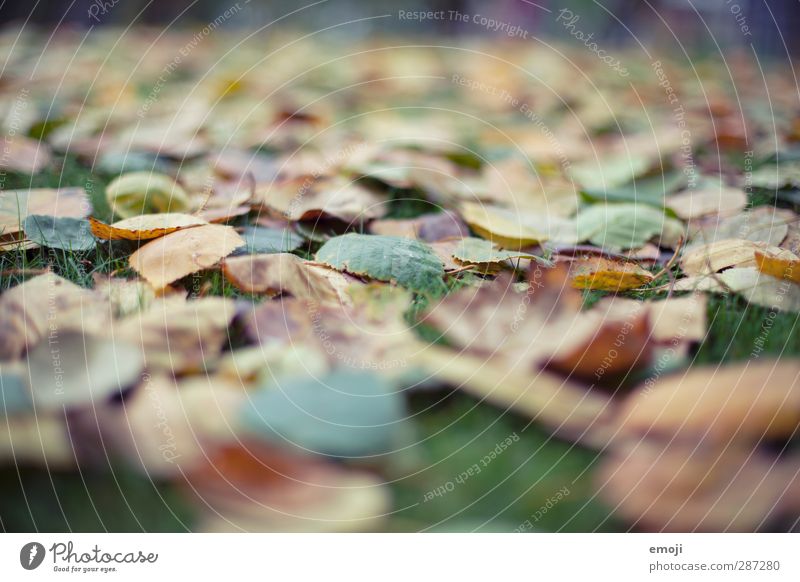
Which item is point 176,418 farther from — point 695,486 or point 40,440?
point 695,486

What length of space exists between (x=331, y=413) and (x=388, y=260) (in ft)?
0.55

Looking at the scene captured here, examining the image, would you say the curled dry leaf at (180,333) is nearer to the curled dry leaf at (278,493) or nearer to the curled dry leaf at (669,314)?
the curled dry leaf at (278,493)

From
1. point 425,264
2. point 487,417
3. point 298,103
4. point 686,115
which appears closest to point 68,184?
point 298,103

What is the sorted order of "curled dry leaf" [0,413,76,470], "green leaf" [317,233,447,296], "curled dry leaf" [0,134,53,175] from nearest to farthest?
"curled dry leaf" [0,413,76,470] → "green leaf" [317,233,447,296] → "curled dry leaf" [0,134,53,175]

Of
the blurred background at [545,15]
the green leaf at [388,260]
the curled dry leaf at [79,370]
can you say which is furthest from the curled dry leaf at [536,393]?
the blurred background at [545,15]

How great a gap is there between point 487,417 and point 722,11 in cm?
60

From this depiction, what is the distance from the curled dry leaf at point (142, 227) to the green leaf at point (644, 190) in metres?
0.42

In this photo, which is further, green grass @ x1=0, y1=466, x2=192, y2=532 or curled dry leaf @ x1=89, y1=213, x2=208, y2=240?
curled dry leaf @ x1=89, y1=213, x2=208, y2=240

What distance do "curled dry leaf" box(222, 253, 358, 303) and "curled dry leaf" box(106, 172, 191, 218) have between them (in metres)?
0.16

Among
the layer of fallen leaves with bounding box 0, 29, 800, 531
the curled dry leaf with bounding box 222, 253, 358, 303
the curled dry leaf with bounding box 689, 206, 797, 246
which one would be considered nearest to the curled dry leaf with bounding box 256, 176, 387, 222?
the layer of fallen leaves with bounding box 0, 29, 800, 531

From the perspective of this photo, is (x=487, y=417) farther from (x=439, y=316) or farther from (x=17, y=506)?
(x=17, y=506)

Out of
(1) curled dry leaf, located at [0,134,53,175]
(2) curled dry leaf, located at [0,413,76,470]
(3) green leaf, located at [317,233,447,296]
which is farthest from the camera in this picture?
(1) curled dry leaf, located at [0,134,53,175]

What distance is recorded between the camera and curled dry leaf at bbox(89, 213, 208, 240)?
2.03ft

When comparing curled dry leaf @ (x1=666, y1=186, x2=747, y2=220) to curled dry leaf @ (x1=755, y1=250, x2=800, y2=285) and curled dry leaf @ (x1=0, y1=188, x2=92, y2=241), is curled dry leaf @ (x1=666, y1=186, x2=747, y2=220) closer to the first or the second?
curled dry leaf @ (x1=755, y1=250, x2=800, y2=285)
